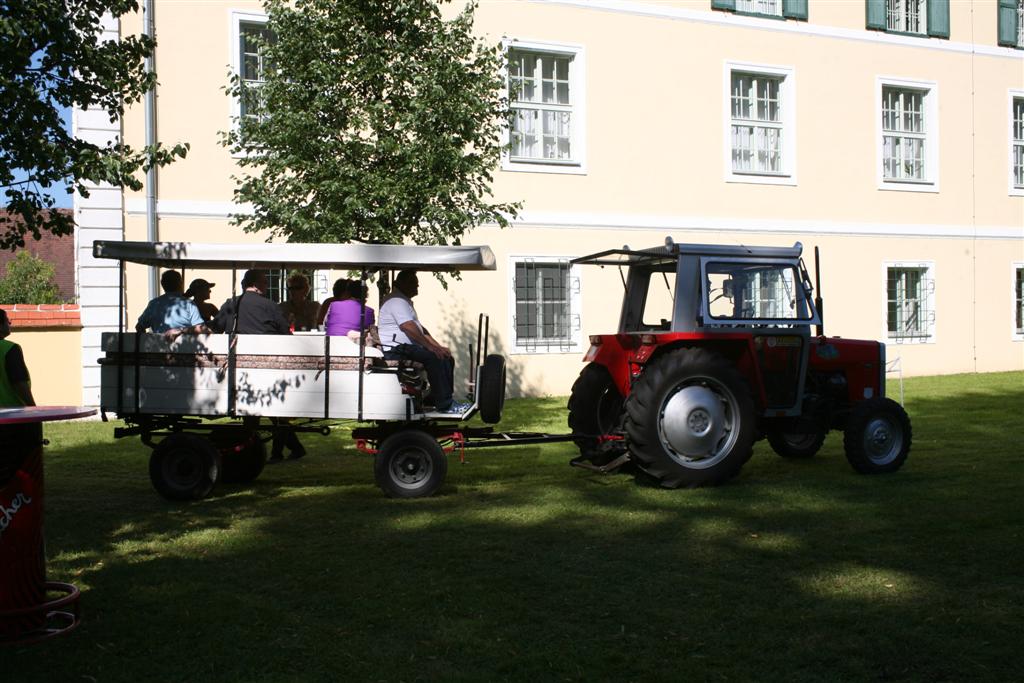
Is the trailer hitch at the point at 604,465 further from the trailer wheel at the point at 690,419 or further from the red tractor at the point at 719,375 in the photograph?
the trailer wheel at the point at 690,419

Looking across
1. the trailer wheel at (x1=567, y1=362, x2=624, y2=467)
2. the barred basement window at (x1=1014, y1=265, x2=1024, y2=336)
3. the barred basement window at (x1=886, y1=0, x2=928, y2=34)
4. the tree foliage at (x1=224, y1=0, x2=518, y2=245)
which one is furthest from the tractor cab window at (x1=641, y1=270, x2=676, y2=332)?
the barred basement window at (x1=1014, y1=265, x2=1024, y2=336)

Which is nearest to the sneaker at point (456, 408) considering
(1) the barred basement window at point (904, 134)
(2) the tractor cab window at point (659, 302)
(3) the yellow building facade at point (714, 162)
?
(2) the tractor cab window at point (659, 302)

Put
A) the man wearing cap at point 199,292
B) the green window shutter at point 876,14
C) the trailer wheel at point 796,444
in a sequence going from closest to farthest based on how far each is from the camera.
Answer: the man wearing cap at point 199,292
the trailer wheel at point 796,444
the green window shutter at point 876,14

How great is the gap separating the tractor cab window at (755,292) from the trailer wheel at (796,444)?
1661 millimetres

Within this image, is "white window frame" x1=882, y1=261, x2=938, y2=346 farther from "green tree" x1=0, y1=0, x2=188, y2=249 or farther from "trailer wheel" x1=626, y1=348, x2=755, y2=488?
"green tree" x1=0, y1=0, x2=188, y2=249

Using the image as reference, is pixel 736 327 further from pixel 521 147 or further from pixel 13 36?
pixel 521 147

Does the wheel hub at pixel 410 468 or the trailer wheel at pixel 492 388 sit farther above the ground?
the trailer wheel at pixel 492 388

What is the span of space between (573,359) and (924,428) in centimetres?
682

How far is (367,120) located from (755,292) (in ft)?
17.2

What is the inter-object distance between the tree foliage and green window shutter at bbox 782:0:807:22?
10.1 m

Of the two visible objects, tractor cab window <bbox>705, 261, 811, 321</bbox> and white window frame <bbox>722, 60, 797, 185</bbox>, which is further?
white window frame <bbox>722, 60, 797, 185</bbox>

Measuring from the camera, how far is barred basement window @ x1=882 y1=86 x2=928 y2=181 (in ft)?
72.5

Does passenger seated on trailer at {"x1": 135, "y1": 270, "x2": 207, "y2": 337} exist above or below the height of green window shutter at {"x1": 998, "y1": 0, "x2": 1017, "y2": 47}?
below

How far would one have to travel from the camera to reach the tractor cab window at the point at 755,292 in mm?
9531
